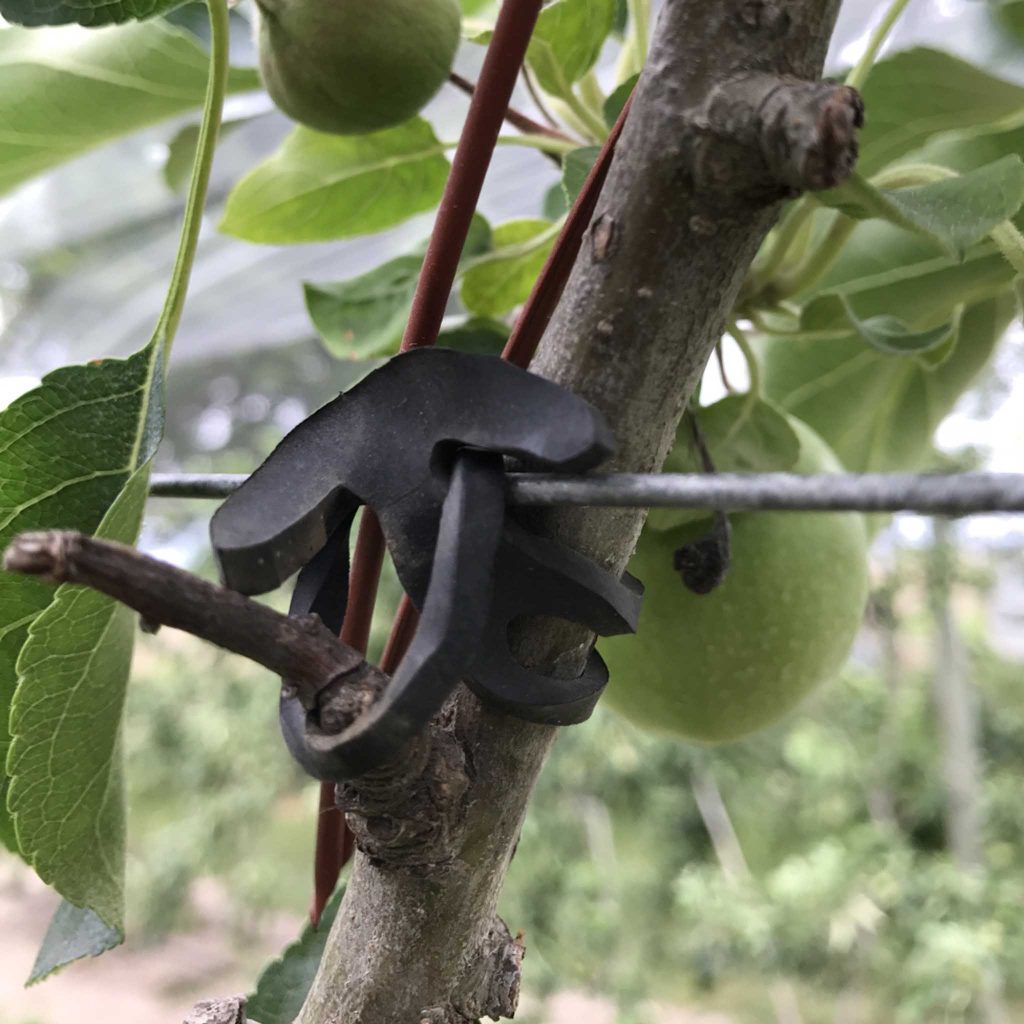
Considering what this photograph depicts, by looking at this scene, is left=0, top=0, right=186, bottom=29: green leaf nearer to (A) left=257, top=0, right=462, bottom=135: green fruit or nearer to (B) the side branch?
(A) left=257, top=0, right=462, bottom=135: green fruit

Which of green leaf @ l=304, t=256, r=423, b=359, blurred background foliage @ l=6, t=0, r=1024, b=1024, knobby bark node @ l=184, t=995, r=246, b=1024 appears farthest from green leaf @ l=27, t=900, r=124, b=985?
blurred background foliage @ l=6, t=0, r=1024, b=1024

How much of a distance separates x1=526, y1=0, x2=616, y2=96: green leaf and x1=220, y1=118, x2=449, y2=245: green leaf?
0.22ft

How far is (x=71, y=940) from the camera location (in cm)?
32

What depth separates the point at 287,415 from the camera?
3.24 m

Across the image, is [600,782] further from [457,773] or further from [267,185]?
[457,773]

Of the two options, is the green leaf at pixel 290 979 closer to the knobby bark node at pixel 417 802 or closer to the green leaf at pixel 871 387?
the knobby bark node at pixel 417 802

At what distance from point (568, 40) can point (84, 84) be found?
9.2 inches

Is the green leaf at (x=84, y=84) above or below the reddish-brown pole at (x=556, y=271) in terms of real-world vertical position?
above

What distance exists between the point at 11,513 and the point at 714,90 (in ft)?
0.66

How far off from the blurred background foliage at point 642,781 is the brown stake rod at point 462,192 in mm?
800

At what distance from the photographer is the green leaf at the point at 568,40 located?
1.31 feet

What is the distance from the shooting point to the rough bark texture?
19 centimetres

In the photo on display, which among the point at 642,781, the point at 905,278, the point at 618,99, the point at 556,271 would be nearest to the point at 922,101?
the point at 905,278

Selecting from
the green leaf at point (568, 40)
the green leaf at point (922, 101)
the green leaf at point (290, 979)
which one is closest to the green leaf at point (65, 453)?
the green leaf at point (290, 979)
